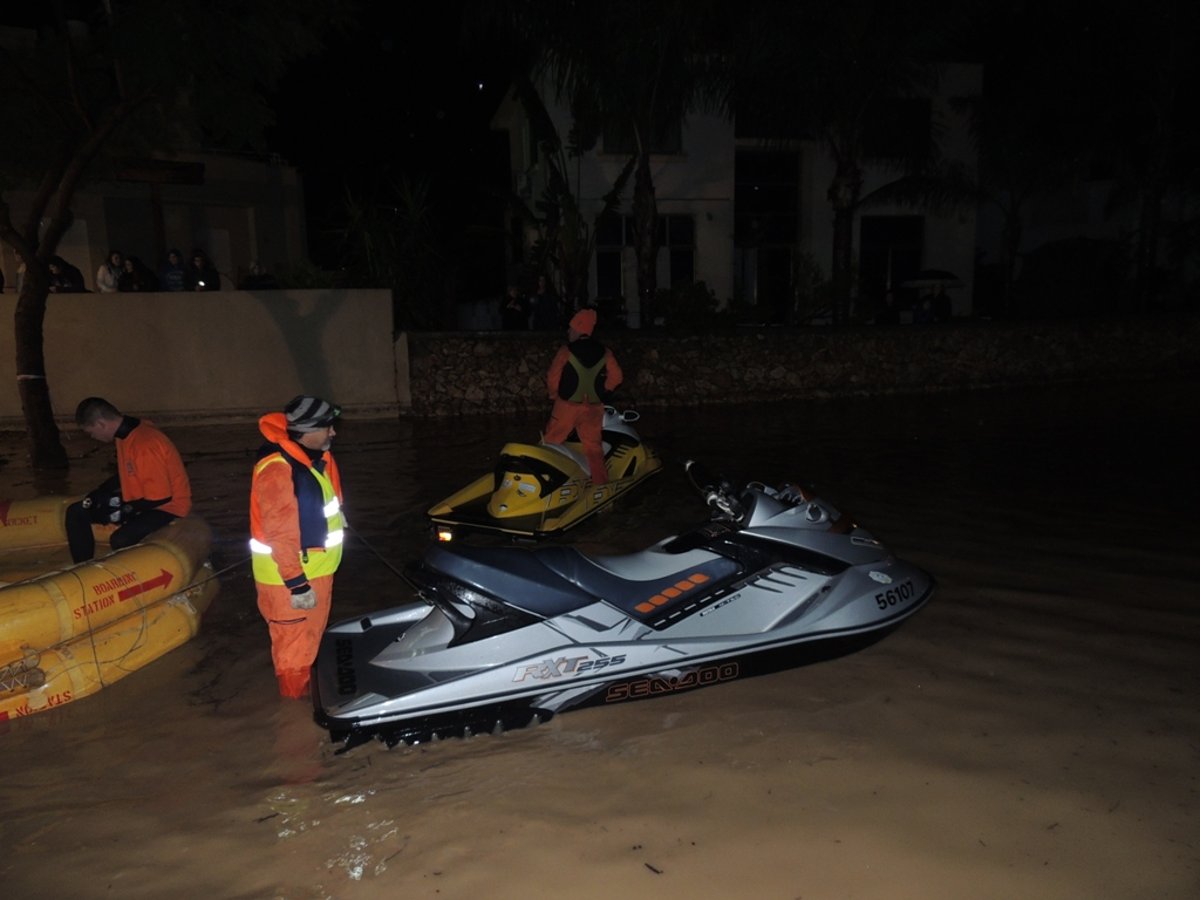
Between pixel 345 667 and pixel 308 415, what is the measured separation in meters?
1.27

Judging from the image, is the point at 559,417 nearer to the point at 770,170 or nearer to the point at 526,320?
the point at 526,320

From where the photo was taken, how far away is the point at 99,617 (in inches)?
198

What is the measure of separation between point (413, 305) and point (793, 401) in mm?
7301

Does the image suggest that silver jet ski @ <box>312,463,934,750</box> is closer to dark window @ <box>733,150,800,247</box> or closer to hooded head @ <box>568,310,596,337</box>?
hooded head @ <box>568,310,596,337</box>

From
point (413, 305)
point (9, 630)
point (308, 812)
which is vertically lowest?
point (308, 812)

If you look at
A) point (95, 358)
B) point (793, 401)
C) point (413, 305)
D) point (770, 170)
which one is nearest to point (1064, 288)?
point (770, 170)

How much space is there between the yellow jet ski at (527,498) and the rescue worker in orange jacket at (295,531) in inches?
91.9

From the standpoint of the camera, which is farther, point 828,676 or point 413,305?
point 413,305

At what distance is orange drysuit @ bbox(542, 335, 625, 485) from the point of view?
8.09m

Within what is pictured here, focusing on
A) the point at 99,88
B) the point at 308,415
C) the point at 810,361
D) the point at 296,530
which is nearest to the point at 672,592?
the point at 296,530

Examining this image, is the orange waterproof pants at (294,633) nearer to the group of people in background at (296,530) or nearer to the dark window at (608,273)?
the group of people in background at (296,530)

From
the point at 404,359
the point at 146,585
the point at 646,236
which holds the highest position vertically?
the point at 646,236

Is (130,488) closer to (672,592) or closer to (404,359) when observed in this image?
(672,592)

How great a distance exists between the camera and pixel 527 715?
4.28 m
